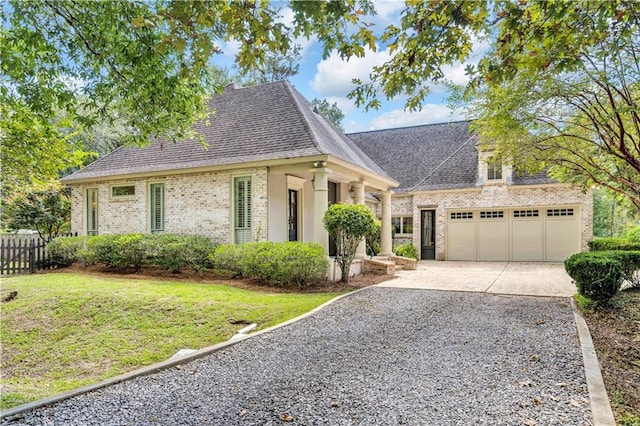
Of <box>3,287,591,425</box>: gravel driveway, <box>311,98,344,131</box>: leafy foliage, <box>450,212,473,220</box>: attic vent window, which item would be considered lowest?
<box>3,287,591,425</box>: gravel driveway

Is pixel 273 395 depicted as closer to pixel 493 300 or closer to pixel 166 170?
pixel 493 300

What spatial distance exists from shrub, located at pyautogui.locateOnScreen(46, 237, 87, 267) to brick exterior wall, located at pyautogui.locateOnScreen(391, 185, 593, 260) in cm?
1375

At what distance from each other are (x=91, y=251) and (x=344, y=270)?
8.19 m

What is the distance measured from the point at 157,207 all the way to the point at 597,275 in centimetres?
1223

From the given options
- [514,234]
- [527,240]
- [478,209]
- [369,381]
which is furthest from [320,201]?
[527,240]

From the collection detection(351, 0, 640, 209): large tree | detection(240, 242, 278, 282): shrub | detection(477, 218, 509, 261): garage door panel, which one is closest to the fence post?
detection(240, 242, 278, 282): shrub

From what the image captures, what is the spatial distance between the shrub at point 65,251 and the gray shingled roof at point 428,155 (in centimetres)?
1406

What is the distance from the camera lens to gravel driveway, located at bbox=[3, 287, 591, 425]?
342 centimetres

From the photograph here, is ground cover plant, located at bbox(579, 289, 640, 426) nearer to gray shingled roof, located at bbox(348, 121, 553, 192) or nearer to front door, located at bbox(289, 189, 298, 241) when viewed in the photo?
front door, located at bbox(289, 189, 298, 241)

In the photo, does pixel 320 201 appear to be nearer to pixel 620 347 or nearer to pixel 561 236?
pixel 620 347

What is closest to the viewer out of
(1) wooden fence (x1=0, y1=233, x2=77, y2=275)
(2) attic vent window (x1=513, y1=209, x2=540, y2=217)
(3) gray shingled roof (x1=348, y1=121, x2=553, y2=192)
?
(1) wooden fence (x1=0, y1=233, x2=77, y2=275)

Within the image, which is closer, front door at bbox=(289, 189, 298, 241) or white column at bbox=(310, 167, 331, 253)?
white column at bbox=(310, 167, 331, 253)

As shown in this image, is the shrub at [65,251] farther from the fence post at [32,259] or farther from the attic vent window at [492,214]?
the attic vent window at [492,214]

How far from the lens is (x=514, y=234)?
1797 cm
